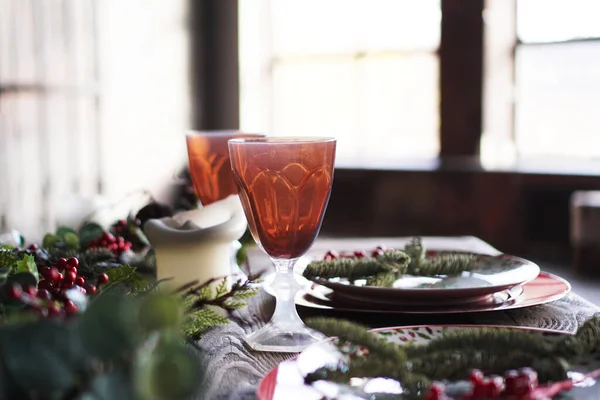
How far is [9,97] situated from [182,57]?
102cm

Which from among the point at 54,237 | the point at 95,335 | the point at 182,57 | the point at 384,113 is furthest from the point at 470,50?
the point at 95,335

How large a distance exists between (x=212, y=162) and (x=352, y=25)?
237 centimetres

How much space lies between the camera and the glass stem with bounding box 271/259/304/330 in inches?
24.6

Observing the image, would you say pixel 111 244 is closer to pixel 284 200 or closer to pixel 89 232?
pixel 89 232

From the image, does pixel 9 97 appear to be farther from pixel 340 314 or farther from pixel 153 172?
pixel 340 314

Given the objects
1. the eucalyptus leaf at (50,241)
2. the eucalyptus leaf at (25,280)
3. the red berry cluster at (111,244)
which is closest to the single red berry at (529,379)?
the eucalyptus leaf at (25,280)

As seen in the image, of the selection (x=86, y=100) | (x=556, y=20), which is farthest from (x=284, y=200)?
(x=556, y=20)

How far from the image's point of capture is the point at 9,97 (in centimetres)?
234

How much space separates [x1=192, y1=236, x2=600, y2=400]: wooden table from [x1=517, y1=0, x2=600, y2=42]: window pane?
225cm

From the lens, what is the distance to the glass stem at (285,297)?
2.05 feet

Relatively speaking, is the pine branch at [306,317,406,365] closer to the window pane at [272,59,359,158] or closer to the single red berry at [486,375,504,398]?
the single red berry at [486,375,504,398]

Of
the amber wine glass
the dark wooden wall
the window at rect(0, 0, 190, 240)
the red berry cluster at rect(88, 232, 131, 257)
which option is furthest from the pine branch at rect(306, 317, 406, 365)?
the dark wooden wall

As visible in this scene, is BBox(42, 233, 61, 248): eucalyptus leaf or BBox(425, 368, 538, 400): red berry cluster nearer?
BBox(425, 368, 538, 400): red berry cluster

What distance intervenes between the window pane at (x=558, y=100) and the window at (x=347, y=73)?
338 mm
